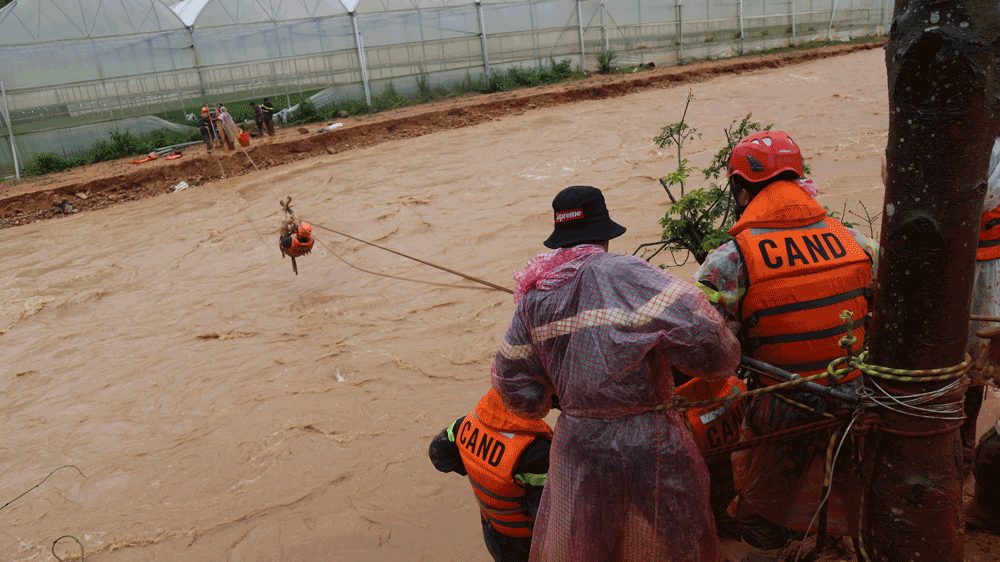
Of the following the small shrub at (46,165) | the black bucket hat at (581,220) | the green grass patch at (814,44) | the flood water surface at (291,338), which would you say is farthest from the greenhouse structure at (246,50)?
the black bucket hat at (581,220)

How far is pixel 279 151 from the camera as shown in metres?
16.2

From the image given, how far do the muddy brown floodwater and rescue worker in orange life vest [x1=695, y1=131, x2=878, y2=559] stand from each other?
6.53ft

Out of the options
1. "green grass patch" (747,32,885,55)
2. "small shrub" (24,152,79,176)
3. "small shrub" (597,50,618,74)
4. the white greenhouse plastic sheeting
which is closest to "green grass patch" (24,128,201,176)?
"small shrub" (24,152,79,176)

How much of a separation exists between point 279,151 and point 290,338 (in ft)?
31.8

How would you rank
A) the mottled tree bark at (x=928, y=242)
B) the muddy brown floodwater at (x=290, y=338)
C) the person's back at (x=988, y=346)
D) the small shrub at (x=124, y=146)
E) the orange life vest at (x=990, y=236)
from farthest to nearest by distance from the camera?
1. the small shrub at (x=124, y=146)
2. the muddy brown floodwater at (x=290, y=338)
3. the orange life vest at (x=990, y=236)
4. the person's back at (x=988, y=346)
5. the mottled tree bark at (x=928, y=242)

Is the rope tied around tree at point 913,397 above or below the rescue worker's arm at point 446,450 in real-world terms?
above

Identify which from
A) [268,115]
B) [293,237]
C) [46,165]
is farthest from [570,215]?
[46,165]

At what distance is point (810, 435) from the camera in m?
2.45

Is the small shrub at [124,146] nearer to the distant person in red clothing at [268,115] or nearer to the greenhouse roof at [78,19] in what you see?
the greenhouse roof at [78,19]

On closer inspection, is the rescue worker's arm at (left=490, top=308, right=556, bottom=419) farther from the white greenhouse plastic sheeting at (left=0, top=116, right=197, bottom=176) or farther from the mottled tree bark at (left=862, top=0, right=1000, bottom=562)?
the white greenhouse plastic sheeting at (left=0, top=116, right=197, bottom=176)

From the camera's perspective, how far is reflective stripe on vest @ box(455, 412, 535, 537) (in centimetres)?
240

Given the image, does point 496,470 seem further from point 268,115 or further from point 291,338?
point 268,115

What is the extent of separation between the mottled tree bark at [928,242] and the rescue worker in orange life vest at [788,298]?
25.8 inches

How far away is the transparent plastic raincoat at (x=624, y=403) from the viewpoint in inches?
75.3
